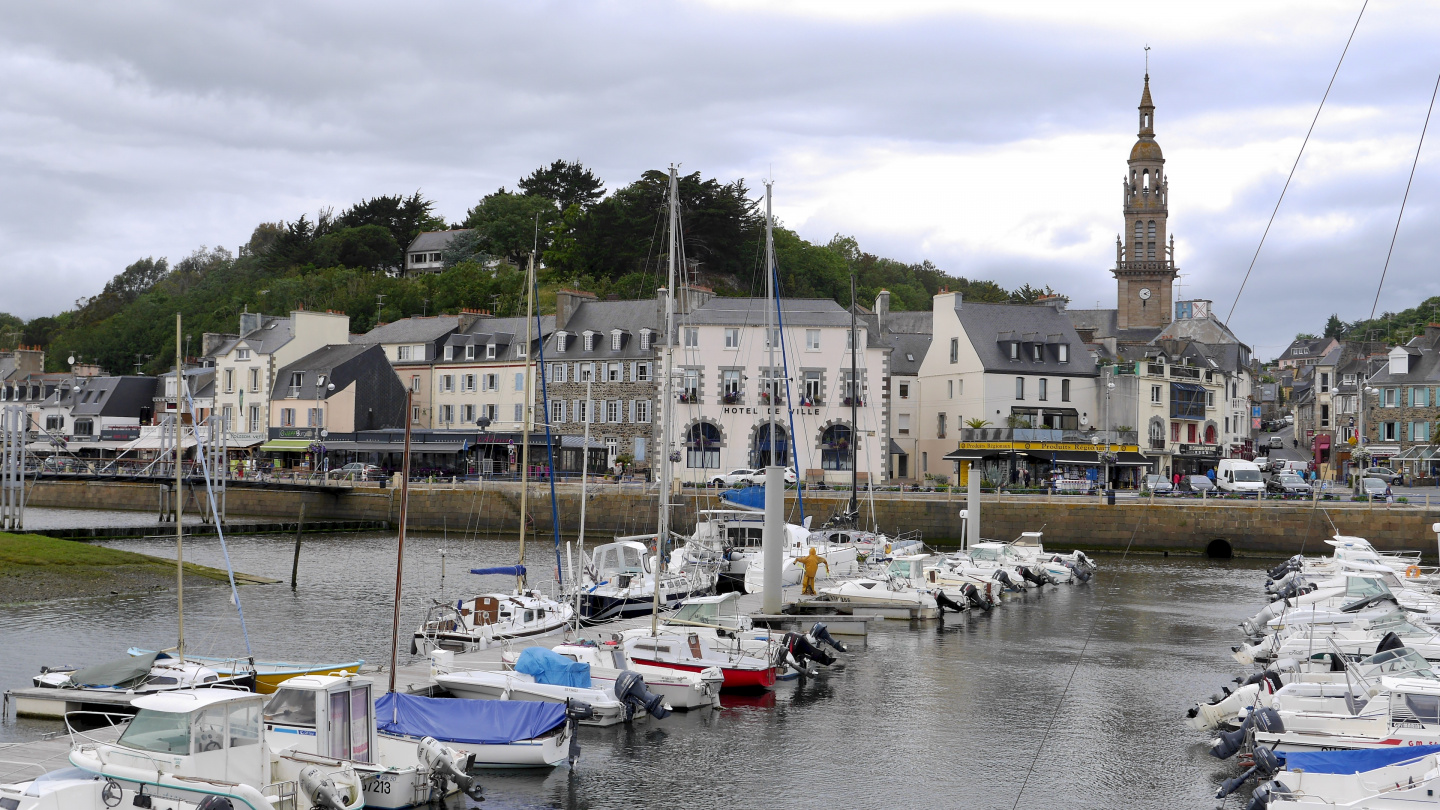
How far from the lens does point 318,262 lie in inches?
4486

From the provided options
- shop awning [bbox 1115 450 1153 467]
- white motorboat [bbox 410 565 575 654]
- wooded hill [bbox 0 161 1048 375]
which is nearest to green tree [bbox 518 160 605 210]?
wooded hill [bbox 0 161 1048 375]

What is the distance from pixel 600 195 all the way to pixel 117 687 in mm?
94432

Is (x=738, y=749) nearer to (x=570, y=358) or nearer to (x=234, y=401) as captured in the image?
(x=570, y=358)

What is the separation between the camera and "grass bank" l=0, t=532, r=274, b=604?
35344mm

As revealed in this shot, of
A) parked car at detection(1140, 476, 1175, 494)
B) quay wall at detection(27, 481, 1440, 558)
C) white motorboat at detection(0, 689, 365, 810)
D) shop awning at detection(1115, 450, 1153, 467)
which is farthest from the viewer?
shop awning at detection(1115, 450, 1153, 467)

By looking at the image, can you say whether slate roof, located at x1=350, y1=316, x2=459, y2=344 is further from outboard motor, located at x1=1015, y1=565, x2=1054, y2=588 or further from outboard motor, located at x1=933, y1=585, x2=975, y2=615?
outboard motor, located at x1=933, y1=585, x2=975, y2=615

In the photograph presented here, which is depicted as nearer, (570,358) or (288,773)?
(288,773)

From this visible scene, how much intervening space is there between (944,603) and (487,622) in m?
14.4

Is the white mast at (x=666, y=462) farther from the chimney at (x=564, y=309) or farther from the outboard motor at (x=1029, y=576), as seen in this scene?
the chimney at (x=564, y=309)

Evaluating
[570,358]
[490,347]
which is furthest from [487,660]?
[490,347]

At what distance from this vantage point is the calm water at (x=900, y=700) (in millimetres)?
18109

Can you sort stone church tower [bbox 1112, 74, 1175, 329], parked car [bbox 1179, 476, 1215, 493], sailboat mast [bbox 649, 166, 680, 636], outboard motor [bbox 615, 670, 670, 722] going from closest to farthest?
outboard motor [bbox 615, 670, 670, 722]
sailboat mast [bbox 649, 166, 680, 636]
parked car [bbox 1179, 476, 1215, 493]
stone church tower [bbox 1112, 74, 1175, 329]

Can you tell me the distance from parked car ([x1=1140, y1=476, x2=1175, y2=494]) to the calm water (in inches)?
459

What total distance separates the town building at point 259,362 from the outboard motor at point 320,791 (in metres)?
68.3
